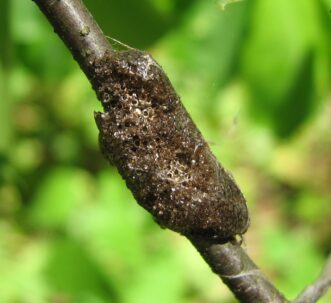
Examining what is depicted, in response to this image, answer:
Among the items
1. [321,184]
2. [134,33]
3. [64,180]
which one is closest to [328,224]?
[321,184]

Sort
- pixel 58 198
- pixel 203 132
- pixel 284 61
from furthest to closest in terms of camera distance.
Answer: pixel 203 132 → pixel 58 198 → pixel 284 61

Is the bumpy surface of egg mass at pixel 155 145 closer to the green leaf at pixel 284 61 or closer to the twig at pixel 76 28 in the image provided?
the twig at pixel 76 28

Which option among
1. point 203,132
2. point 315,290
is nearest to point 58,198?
point 203,132

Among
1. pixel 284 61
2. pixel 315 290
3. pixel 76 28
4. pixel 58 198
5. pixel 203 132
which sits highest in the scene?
pixel 76 28

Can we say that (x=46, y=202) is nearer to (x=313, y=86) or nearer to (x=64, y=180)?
(x=64, y=180)

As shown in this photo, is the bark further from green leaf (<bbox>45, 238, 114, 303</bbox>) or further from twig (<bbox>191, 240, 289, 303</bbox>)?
green leaf (<bbox>45, 238, 114, 303</bbox>)

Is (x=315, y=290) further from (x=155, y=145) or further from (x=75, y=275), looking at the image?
(x=75, y=275)

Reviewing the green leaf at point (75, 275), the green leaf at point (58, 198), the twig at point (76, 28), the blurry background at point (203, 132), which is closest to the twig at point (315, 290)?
the blurry background at point (203, 132)
